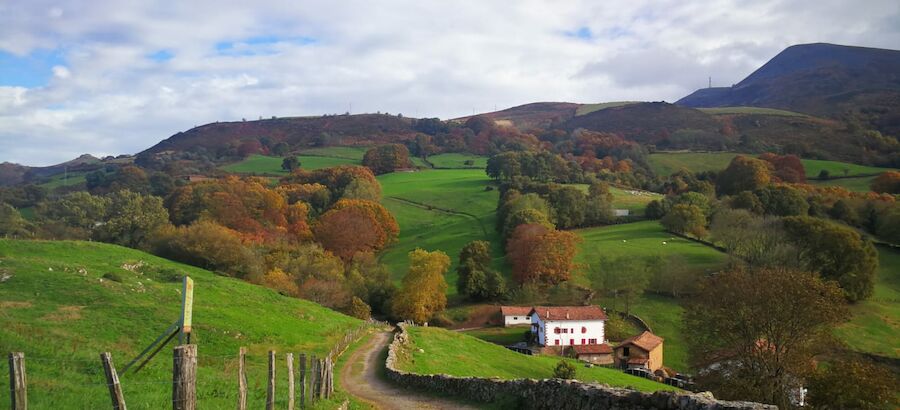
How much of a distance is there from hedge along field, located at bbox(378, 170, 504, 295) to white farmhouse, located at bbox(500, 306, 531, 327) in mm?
13058

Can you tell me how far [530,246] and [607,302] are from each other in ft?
38.3

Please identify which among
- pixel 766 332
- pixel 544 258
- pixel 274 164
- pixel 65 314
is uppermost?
pixel 274 164

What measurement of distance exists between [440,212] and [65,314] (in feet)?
300

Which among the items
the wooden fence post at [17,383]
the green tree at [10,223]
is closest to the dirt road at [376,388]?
the wooden fence post at [17,383]

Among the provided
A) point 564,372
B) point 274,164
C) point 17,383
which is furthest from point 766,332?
point 274,164

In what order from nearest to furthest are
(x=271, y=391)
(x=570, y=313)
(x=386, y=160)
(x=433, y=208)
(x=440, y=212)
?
(x=271, y=391) < (x=570, y=313) < (x=440, y=212) < (x=433, y=208) < (x=386, y=160)

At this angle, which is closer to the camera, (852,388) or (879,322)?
(852,388)

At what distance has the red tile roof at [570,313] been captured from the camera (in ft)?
209

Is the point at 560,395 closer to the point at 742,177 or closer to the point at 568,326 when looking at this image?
the point at 568,326

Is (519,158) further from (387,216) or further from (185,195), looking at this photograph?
(185,195)

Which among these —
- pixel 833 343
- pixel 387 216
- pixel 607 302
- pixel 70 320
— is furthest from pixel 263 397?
pixel 387 216

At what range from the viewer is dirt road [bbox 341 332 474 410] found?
74.6 feet

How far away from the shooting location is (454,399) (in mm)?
23172

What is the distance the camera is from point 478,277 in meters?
Answer: 76.6
